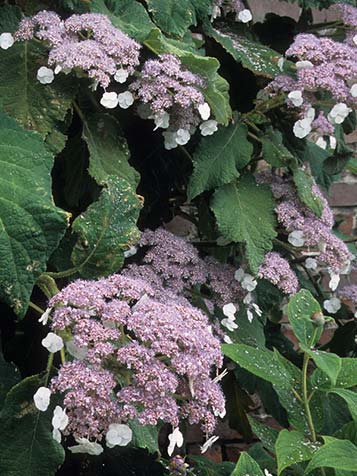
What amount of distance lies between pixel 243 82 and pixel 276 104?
0.21 metres

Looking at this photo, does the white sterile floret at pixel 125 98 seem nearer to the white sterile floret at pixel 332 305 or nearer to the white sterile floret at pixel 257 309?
the white sterile floret at pixel 257 309

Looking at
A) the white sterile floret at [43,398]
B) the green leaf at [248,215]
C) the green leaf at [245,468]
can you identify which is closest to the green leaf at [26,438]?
the white sterile floret at [43,398]

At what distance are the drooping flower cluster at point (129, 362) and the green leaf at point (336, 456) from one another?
0.15 m

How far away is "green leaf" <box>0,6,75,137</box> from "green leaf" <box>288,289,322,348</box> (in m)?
0.47

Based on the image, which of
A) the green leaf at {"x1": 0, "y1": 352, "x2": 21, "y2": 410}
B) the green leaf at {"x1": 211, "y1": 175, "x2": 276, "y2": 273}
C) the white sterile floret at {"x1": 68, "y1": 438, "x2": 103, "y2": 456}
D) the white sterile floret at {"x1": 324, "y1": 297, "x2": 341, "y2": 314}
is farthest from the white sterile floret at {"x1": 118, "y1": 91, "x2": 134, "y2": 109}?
the white sterile floret at {"x1": 324, "y1": 297, "x2": 341, "y2": 314}

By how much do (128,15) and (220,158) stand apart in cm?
30

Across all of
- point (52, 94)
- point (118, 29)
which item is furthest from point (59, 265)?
point (118, 29)

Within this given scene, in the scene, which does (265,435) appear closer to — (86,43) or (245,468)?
(245,468)

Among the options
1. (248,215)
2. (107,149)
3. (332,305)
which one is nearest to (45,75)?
(107,149)

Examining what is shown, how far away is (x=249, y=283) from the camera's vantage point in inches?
60.9

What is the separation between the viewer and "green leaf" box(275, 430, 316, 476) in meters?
1.20

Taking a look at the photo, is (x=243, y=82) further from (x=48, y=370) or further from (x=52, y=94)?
(x=48, y=370)

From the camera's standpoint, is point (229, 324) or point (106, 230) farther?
point (229, 324)

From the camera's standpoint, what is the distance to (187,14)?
151cm
